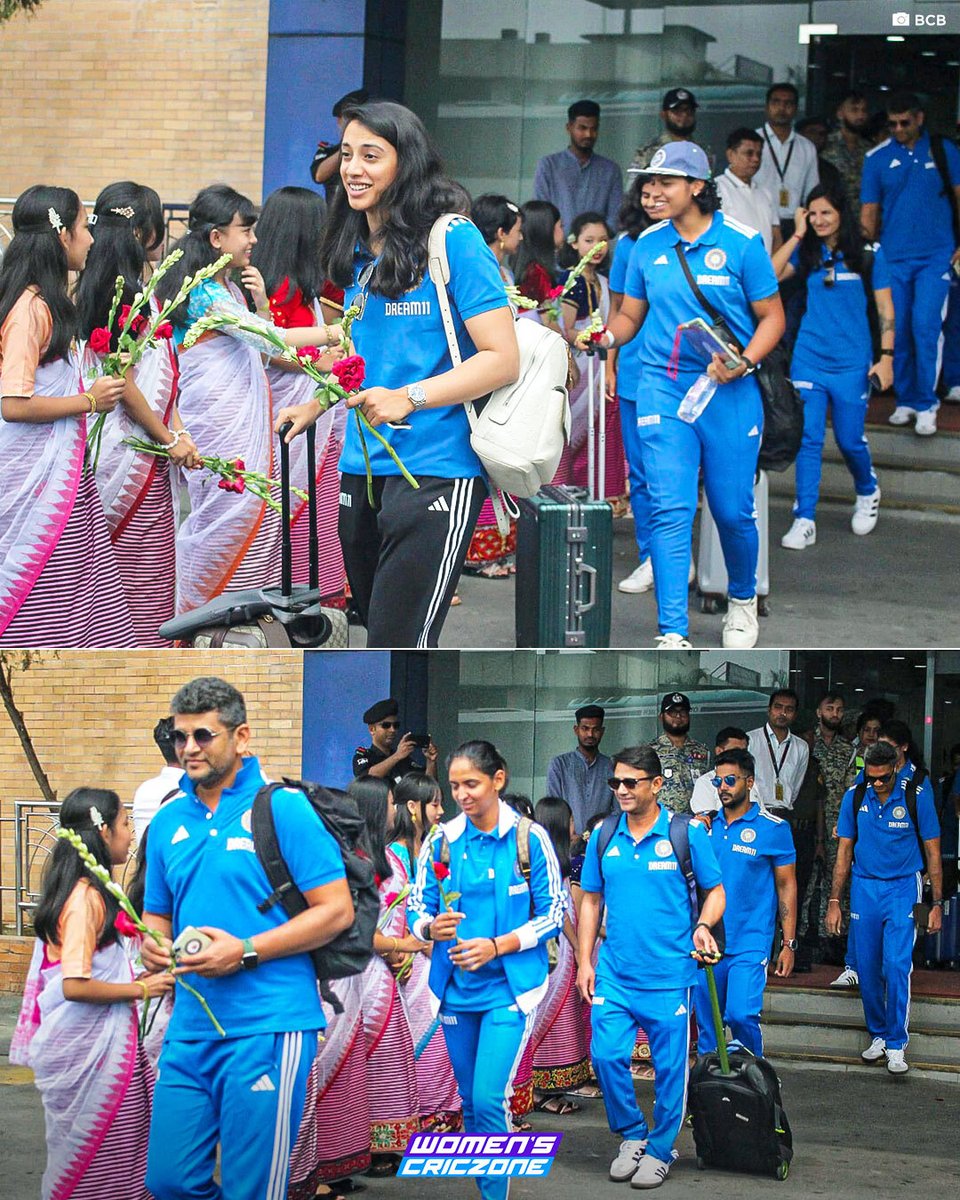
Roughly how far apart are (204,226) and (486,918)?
2.26 metres

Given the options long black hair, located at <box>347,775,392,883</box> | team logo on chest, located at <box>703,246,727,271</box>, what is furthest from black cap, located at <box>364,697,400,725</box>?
team logo on chest, located at <box>703,246,727,271</box>

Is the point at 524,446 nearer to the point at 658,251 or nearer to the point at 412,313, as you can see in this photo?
the point at 412,313

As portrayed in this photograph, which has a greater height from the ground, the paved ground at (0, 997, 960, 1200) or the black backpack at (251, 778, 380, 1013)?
the black backpack at (251, 778, 380, 1013)

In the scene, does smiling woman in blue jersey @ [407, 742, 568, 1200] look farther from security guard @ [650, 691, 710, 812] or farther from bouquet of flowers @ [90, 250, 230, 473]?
bouquet of flowers @ [90, 250, 230, 473]

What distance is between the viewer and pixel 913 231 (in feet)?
30.8

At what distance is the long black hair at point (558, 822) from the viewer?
508 cm

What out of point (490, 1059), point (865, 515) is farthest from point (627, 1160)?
point (865, 515)

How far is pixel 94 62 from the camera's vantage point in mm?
8516

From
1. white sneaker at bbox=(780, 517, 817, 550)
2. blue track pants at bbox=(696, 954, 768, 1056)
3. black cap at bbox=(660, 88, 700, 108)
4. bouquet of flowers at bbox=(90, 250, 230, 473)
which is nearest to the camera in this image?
bouquet of flowers at bbox=(90, 250, 230, 473)

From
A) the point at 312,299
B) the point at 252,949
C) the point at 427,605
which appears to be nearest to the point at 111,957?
the point at 252,949

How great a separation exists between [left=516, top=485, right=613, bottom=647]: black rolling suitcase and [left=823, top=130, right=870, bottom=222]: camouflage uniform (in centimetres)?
504

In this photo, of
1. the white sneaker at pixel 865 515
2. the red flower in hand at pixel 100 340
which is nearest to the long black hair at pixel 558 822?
the red flower in hand at pixel 100 340

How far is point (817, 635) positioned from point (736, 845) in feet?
6.09

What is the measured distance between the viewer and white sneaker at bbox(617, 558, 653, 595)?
752 centimetres
